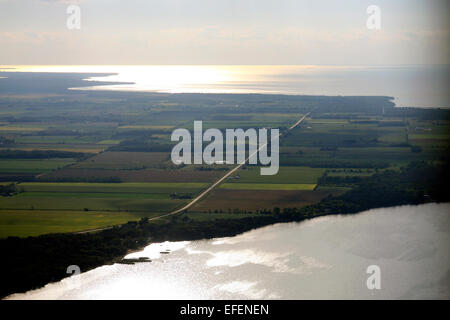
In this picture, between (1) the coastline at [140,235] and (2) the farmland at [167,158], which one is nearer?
(1) the coastline at [140,235]

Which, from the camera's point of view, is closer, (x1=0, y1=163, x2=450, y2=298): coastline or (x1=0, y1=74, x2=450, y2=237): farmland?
(x1=0, y1=163, x2=450, y2=298): coastline

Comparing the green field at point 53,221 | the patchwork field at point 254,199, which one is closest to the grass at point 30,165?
the green field at point 53,221

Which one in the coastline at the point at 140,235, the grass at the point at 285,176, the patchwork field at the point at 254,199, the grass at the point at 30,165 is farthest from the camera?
the grass at the point at 30,165

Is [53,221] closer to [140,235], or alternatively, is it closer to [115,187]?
[140,235]

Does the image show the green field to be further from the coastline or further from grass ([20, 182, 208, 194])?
grass ([20, 182, 208, 194])

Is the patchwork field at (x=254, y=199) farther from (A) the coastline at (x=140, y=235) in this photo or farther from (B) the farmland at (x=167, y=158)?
(A) the coastline at (x=140, y=235)

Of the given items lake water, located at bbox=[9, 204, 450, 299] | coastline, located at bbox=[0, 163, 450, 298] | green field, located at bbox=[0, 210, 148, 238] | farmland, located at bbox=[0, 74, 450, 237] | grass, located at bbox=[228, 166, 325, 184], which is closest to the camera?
lake water, located at bbox=[9, 204, 450, 299]

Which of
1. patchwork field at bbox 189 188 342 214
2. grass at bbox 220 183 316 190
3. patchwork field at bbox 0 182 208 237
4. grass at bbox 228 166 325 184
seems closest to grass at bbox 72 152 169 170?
patchwork field at bbox 0 182 208 237

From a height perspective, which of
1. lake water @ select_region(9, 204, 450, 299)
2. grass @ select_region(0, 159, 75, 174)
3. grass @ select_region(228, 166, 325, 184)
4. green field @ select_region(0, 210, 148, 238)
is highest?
grass @ select_region(0, 159, 75, 174)
